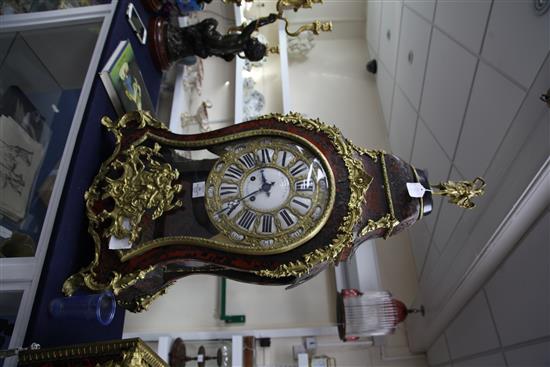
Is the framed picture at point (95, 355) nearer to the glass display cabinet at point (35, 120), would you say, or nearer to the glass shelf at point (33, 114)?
the glass display cabinet at point (35, 120)

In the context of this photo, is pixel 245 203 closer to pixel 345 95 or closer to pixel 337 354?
pixel 337 354

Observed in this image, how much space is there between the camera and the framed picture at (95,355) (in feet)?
2.73

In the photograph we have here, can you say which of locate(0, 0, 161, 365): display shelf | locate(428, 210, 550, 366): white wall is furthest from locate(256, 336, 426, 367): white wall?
locate(0, 0, 161, 365): display shelf

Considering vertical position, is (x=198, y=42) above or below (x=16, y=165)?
above

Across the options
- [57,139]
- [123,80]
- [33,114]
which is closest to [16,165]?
[57,139]

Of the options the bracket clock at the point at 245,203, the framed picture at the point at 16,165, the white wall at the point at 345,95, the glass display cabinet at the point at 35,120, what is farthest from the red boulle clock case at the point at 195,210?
the white wall at the point at 345,95

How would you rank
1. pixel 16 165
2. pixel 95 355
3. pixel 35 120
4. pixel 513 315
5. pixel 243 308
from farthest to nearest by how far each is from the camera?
1. pixel 243 308
2. pixel 35 120
3. pixel 16 165
4. pixel 513 315
5. pixel 95 355

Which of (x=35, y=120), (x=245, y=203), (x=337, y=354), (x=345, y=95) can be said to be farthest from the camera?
(x=345, y=95)

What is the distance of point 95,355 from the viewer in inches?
33.6

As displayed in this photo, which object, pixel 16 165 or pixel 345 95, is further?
pixel 345 95

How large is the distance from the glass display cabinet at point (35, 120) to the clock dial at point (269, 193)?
0.50 metres

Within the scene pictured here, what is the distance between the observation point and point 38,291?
3.37ft

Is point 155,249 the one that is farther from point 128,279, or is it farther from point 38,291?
point 38,291

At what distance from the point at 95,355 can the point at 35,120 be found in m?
1.24
